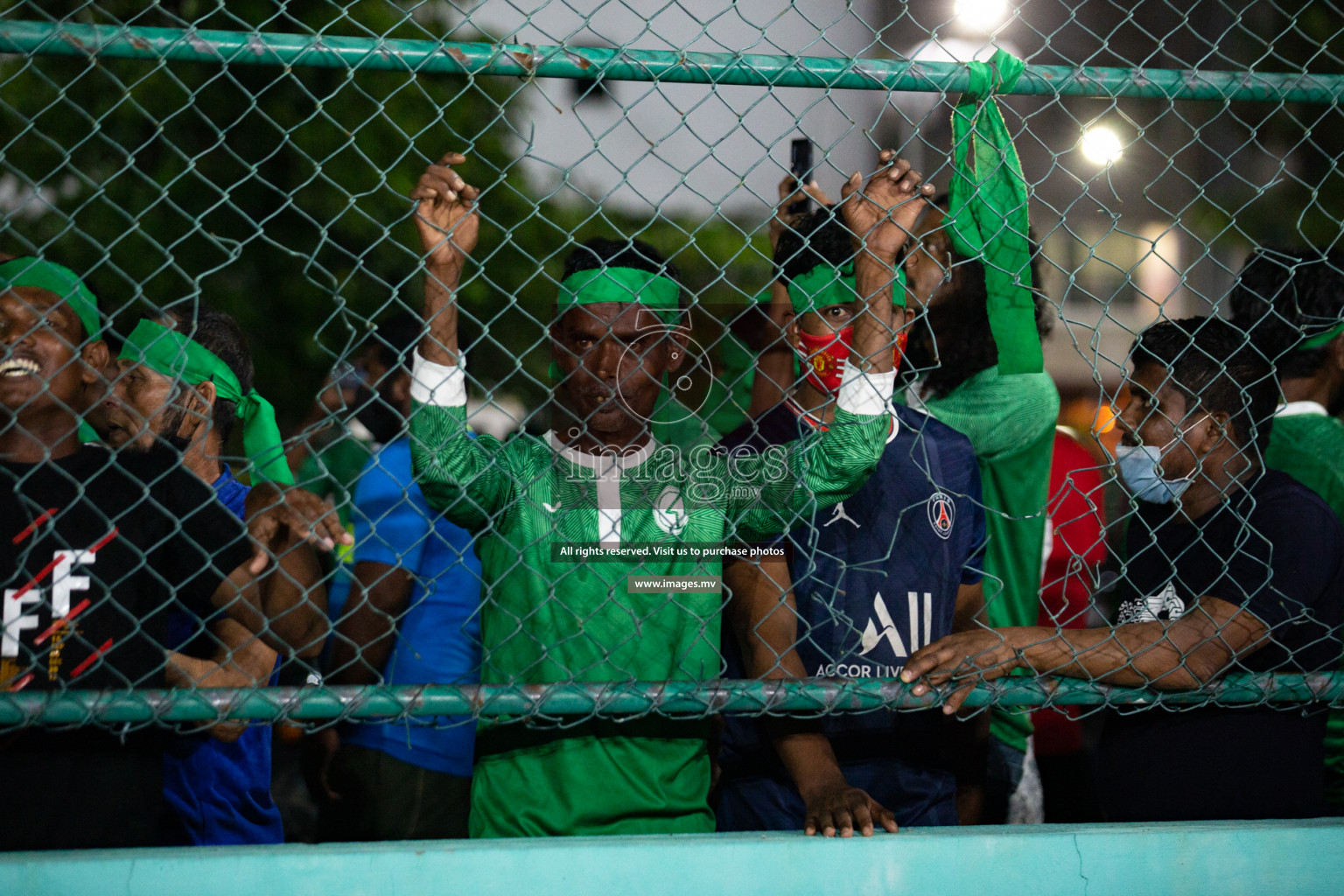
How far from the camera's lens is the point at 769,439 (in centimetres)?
256

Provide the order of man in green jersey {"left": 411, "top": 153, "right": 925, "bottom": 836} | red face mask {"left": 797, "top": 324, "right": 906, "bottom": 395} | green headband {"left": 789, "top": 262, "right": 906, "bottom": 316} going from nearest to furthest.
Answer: man in green jersey {"left": 411, "top": 153, "right": 925, "bottom": 836}, red face mask {"left": 797, "top": 324, "right": 906, "bottom": 395}, green headband {"left": 789, "top": 262, "right": 906, "bottom": 316}

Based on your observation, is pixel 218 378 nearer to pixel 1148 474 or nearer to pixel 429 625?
pixel 429 625

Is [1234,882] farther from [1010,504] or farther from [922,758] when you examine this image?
[1010,504]

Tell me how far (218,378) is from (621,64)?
4.46 feet

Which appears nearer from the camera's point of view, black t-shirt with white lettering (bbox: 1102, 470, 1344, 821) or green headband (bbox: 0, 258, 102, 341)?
green headband (bbox: 0, 258, 102, 341)

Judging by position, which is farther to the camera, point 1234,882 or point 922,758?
point 922,758

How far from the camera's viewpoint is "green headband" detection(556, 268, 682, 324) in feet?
8.11

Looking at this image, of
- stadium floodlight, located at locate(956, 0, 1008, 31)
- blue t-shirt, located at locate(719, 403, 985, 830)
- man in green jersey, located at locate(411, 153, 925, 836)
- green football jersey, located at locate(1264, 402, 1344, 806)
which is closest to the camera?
man in green jersey, located at locate(411, 153, 925, 836)

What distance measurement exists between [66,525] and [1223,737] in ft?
8.31

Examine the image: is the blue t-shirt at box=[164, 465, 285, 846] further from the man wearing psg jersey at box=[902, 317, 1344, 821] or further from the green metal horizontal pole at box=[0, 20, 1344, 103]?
the man wearing psg jersey at box=[902, 317, 1344, 821]

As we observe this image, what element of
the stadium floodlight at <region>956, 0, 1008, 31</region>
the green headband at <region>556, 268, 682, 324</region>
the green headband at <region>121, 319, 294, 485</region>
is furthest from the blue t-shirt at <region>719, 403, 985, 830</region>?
the stadium floodlight at <region>956, 0, 1008, 31</region>

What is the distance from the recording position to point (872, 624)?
2.46 meters

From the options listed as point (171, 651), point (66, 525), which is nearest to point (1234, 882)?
point (171, 651)

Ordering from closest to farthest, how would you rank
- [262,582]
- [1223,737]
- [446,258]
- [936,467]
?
[446,258], [262,582], [1223,737], [936,467]
